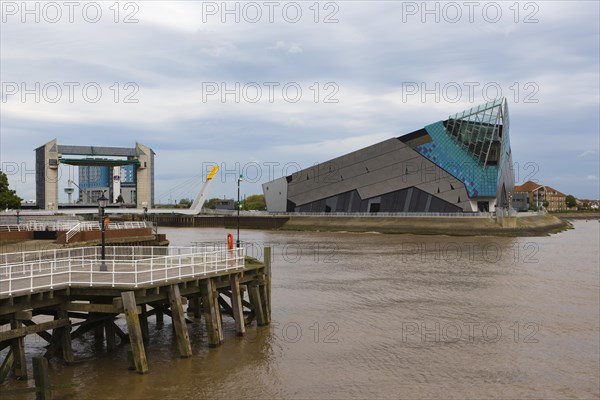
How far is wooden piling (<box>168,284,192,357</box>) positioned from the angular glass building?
273 ft

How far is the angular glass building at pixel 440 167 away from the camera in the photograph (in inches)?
3824

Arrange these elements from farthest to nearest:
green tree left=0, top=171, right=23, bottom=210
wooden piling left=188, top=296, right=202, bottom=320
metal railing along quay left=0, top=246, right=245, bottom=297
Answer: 1. green tree left=0, top=171, right=23, bottom=210
2. wooden piling left=188, top=296, right=202, bottom=320
3. metal railing along quay left=0, top=246, right=245, bottom=297

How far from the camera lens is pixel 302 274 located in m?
39.2

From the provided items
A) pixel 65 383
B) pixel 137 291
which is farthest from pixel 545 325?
pixel 65 383

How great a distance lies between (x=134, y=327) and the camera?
54.6 ft

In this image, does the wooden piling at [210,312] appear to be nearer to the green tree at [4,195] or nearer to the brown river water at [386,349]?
the brown river water at [386,349]

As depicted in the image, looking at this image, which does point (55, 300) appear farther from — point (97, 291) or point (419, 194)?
point (419, 194)

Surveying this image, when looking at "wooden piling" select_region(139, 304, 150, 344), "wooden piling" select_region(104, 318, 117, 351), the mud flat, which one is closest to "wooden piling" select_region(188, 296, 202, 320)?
"wooden piling" select_region(139, 304, 150, 344)

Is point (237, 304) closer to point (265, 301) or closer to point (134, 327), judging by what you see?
point (265, 301)

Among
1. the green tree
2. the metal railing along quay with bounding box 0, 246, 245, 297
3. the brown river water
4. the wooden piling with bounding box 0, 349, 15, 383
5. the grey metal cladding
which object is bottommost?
the brown river water

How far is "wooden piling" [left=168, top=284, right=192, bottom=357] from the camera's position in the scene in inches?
731

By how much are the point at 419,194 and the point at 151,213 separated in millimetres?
59070

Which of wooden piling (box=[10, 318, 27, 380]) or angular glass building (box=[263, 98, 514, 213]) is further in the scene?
angular glass building (box=[263, 98, 514, 213])

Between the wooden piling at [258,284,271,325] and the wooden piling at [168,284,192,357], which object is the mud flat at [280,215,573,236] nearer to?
the wooden piling at [258,284,271,325]
